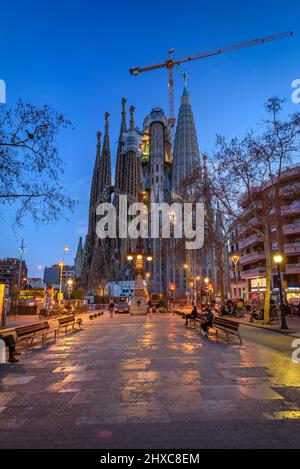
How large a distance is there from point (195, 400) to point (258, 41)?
303ft

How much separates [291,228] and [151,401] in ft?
129

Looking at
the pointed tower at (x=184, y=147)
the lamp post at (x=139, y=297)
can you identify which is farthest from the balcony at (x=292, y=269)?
the pointed tower at (x=184, y=147)

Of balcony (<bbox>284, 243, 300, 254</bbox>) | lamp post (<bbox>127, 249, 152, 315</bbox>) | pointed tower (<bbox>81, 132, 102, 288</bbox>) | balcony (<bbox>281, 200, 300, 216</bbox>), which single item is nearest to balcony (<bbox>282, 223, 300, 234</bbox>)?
balcony (<bbox>281, 200, 300, 216</bbox>)

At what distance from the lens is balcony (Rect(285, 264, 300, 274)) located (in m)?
39.2

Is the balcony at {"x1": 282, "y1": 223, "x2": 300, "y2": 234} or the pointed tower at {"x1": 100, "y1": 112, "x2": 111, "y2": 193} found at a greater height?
the pointed tower at {"x1": 100, "y1": 112, "x2": 111, "y2": 193}

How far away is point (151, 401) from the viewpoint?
5211mm

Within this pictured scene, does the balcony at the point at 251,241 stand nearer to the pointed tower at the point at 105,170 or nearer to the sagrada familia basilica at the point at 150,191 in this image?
the sagrada familia basilica at the point at 150,191

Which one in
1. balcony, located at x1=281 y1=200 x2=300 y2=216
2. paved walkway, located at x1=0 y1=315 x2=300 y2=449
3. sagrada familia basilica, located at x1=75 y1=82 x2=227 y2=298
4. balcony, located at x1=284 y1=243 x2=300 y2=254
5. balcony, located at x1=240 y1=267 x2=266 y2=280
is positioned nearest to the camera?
paved walkway, located at x1=0 y1=315 x2=300 y2=449

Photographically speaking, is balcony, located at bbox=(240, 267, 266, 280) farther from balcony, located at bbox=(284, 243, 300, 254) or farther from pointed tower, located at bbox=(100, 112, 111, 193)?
pointed tower, located at bbox=(100, 112, 111, 193)

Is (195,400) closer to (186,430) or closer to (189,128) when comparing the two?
(186,430)

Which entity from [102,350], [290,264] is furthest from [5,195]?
[290,264]

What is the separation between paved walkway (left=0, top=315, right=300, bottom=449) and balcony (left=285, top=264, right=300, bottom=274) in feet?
109

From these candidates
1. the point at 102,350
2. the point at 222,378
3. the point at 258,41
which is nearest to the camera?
the point at 222,378
